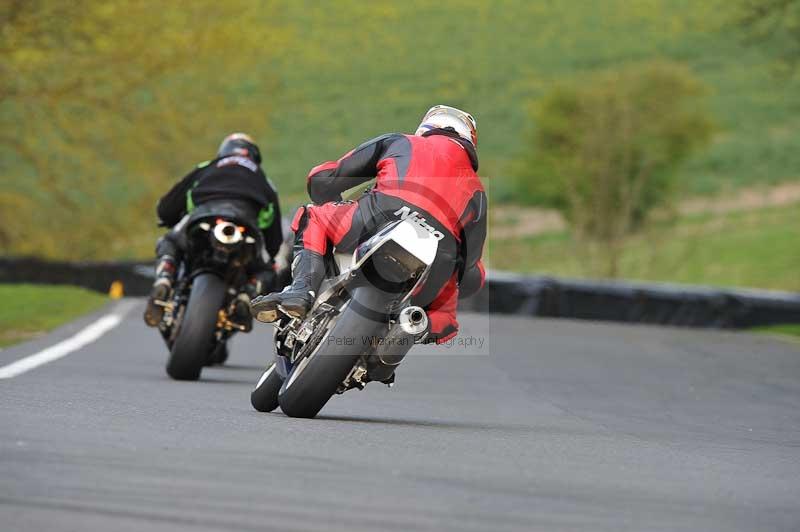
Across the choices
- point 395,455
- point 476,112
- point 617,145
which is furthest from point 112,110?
point 476,112

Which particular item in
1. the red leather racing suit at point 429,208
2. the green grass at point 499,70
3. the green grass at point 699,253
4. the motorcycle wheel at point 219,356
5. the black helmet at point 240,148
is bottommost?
the green grass at point 499,70

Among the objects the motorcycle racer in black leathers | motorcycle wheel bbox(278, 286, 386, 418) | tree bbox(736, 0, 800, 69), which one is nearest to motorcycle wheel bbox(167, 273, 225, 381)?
the motorcycle racer in black leathers

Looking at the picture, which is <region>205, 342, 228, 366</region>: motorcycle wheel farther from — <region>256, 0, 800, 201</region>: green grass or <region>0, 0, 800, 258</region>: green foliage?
<region>256, 0, 800, 201</region>: green grass

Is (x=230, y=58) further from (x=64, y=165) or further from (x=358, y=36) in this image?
(x=358, y=36)

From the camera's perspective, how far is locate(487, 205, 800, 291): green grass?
36688 millimetres

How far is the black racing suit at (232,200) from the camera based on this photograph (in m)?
12.1

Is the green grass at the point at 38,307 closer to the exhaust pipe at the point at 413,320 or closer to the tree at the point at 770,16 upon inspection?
the exhaust pipe at the point at 413,320

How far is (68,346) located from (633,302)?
9860 millimetres

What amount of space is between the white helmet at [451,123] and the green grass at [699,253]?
26286mm

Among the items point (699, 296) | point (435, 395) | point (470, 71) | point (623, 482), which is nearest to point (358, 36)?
point (470, 71)

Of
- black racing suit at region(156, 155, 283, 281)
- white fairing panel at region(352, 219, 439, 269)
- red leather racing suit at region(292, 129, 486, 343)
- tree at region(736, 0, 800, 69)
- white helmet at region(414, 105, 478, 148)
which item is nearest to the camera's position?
white fairing panel at region(352, 219, 439, 269)

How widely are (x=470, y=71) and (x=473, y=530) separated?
69.5m

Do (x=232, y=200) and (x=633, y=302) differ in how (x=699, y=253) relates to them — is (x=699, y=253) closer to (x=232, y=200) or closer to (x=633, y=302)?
(x=633, y=302)

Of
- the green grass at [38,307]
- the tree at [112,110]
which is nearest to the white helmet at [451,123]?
the green grass at [38,307]
